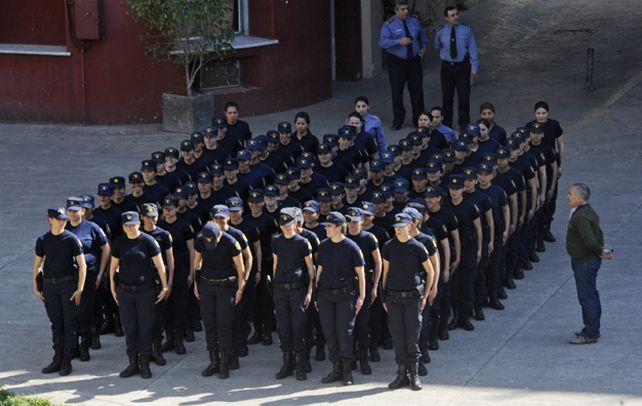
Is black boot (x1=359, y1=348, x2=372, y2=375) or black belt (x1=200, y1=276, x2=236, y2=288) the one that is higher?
black belt (x1=200, y1=276, x2=236, y2=288)

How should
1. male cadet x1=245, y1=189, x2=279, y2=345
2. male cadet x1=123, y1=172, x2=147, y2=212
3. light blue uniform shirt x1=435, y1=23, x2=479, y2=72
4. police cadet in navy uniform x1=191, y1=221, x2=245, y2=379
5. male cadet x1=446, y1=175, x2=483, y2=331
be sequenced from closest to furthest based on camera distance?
police cadet in navy uniform x1=191, y1=221, x2=245, y2=379
male cadet x1=245, y1=189, x2=279, y2=345
male cadet x1=446, y1=175, x2=483, y2=331
male cadet x1=123, y1=172, x2=147, y2=212
light blue uniform shirt x1=435, y1=23, x2=479, y2=72

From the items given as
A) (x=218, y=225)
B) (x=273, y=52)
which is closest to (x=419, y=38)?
(x=273, y=52)

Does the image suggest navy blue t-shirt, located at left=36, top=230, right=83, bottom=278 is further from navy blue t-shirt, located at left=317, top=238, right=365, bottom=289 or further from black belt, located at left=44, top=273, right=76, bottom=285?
navy blue t-shirt, located at left=317, top=238, right=365, bottom=289

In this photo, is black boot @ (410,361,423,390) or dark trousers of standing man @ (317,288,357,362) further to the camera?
dark trousers of standing man @ (317,288,357,362)

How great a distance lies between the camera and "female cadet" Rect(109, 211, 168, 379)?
13.9 m

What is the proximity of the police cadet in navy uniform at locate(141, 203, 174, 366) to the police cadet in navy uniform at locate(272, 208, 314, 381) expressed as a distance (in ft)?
3.27

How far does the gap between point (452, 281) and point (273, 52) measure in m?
9.58

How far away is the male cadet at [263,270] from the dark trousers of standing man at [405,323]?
5.01 ft

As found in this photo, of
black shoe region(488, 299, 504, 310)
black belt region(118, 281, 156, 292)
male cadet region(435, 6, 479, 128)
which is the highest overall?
male cadet region(435, 6, 479, 128)

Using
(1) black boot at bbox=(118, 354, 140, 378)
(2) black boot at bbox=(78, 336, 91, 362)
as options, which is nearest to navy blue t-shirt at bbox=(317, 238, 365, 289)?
(1) black boot at bbox=(118, 354, 140, 378)

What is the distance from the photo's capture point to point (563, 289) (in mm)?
16109

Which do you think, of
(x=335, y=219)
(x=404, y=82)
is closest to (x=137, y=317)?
(x=335, y=219)

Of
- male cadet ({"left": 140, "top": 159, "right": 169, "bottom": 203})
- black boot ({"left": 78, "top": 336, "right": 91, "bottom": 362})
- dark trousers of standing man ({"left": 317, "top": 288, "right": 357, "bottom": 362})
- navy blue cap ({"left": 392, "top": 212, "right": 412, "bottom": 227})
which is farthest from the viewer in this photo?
male cadet ({"left": 140, "top": 159, "right": 169, "bottom": 203})

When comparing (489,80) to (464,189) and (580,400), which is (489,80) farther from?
(580,400)
